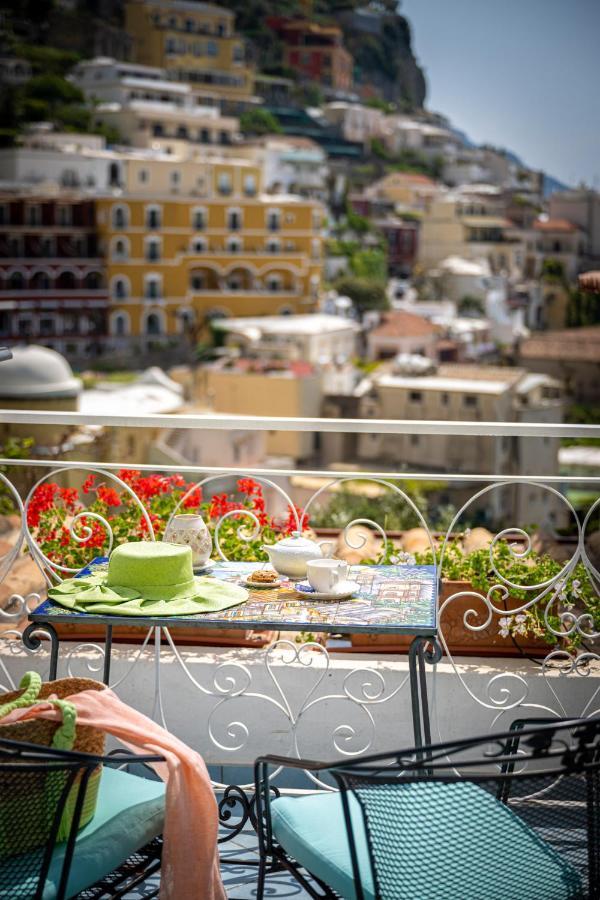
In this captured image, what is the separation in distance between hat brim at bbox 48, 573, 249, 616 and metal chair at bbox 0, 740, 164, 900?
0.38 meters

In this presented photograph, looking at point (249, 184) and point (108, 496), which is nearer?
point (108, 496)

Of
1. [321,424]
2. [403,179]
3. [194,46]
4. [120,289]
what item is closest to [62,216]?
[120,289]

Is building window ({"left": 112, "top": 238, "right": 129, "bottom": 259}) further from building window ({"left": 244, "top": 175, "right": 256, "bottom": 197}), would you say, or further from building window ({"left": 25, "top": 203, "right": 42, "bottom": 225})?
building window ({"left": 244, "top": 175, "right": 256, "bottom": 197})

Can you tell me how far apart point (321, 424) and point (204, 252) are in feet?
154

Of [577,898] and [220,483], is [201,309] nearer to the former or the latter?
[220,483]

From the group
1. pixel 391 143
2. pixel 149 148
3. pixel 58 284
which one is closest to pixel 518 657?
pixel 58 284

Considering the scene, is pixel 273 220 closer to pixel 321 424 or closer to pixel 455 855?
pixel 321 424

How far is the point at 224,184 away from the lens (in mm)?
49656

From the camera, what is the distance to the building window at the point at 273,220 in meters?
49.4

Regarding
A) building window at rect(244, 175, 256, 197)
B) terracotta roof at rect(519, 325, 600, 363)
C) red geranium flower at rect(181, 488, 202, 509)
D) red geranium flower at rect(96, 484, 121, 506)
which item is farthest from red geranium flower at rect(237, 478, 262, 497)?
building window at rect(244, 175, 256, 197)

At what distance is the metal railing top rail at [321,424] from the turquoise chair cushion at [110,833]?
2.82 ft

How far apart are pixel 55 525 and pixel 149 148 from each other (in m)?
52.7

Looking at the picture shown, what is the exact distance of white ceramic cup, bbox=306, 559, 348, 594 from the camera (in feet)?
7.34

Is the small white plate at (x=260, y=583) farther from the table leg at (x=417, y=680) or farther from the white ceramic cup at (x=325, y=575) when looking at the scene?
the table leg at (x=417, y=680)
